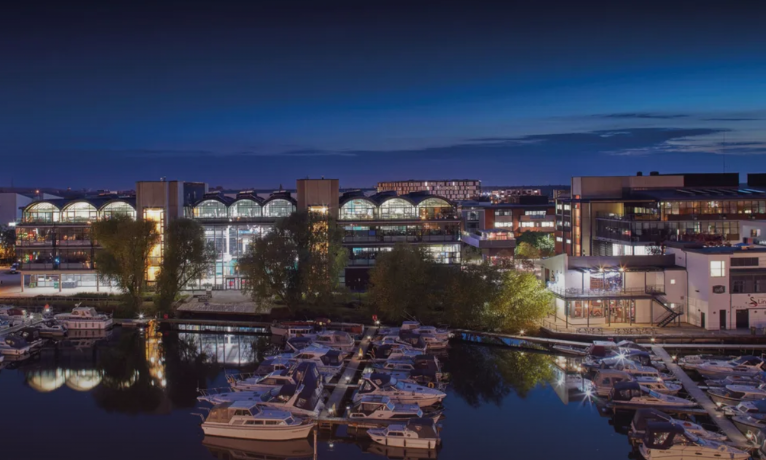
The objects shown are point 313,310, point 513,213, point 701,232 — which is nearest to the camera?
point 313,310

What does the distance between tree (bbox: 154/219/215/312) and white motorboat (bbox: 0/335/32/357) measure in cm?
753

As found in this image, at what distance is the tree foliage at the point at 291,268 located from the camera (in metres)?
33.2

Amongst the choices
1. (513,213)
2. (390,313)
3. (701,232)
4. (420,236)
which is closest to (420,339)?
(390,313)

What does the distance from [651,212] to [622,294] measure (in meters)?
12.3

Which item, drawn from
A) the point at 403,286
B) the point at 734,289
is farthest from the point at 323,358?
the point at 734,289

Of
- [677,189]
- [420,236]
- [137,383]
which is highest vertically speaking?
[677,189]

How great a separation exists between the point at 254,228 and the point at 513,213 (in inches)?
1343

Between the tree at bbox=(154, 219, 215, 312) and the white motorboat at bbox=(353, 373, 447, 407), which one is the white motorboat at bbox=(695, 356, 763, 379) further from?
the tree at bbox=(154, 219, 215, 312)

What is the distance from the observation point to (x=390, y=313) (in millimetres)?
31312

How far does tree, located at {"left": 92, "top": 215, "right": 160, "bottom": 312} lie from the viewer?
35500 mm

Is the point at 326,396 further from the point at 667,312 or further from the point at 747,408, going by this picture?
the point at 667,312

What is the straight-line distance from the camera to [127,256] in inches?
1399

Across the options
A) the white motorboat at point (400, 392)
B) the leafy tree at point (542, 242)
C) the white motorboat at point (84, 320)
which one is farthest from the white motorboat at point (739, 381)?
the leafy tree at point (542, 242)

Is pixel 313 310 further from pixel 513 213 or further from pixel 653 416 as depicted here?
pixel 513 213
